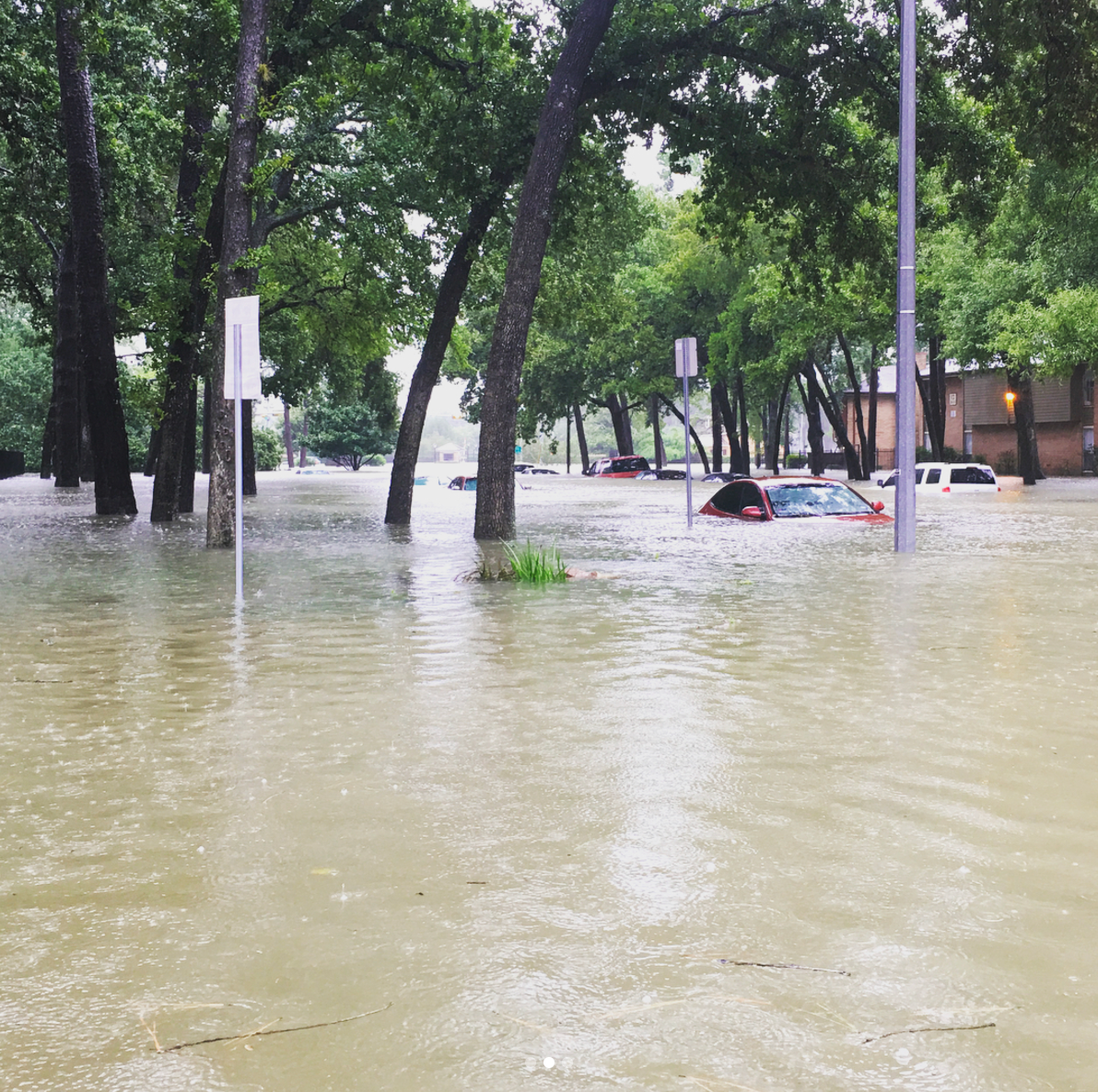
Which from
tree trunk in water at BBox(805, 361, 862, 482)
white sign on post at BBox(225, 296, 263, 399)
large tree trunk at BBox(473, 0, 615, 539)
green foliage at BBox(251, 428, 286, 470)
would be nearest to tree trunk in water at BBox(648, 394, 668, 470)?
tree trunk in water at BBox(805, 361, 862, 482)

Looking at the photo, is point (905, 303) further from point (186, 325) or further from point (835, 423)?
point (835, 423)

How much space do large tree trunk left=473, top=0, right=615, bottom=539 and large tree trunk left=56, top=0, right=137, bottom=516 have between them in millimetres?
10185

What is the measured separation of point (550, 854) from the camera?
5000 millimetres

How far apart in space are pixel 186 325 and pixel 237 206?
21.0 ft

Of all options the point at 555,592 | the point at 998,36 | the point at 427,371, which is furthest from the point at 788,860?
the point at 427,371

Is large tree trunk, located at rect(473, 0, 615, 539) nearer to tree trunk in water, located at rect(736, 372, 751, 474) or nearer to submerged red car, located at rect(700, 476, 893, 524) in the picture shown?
submerged red car, located at rect(700, 476, 893, 524)

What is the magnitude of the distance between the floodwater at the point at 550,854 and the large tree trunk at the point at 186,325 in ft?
48.6

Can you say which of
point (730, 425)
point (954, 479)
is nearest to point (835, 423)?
point (730, 425)

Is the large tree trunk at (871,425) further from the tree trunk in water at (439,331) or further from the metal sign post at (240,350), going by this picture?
the metal sign post at (240,350)

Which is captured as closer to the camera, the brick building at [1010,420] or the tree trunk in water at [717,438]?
the brick building at [1010,420]

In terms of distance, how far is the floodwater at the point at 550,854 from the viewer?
3.45m

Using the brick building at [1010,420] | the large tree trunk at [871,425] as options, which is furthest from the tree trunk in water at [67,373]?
the brick building at [1010,420]

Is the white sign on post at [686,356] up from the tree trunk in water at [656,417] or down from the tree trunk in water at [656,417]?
down

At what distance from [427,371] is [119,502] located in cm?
842
